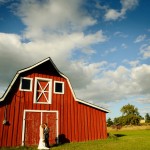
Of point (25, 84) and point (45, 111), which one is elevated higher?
point (25, 84)

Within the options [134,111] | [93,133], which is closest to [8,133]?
[93,133]

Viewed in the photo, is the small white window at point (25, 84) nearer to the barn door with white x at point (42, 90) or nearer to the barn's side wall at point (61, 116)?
the barn's side wall at point (61, 116)

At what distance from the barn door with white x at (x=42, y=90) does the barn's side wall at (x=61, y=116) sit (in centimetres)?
35

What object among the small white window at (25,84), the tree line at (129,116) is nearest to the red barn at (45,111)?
the small white window at (25,84)

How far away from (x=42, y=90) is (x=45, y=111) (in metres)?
1.79

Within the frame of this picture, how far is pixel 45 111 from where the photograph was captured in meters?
17.3

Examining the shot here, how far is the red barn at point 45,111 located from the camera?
1564 centimetres

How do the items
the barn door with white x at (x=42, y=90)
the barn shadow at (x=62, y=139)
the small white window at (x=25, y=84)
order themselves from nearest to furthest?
the small white window at (x=25, y=84) → the barn door with white x at (x=42, y=90) → the barn shadow at (x=62, y=139)

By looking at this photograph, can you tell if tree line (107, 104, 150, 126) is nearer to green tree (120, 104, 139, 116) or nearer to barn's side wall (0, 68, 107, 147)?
green tree (120, 104, 139, 116)

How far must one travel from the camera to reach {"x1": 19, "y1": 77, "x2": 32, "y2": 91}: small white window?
1675cm

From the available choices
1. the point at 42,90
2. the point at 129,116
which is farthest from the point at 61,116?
the point at 129,116

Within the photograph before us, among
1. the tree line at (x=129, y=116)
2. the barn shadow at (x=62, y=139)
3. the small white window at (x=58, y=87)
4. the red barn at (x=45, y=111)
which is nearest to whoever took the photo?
the red barn at (x=45, y=111)

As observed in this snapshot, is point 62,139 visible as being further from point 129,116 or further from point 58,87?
point 129,116

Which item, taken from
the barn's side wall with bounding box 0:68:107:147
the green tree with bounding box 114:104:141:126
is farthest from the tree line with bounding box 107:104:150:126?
the barn's side wall with bounding box 0:68:107:147
